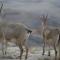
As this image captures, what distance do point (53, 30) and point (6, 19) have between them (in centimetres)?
56

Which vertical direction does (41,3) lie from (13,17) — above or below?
above

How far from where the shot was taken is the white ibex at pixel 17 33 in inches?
89.0

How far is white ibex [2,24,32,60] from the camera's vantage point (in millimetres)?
2262

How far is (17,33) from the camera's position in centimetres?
228

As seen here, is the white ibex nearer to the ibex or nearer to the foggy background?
the foggy background

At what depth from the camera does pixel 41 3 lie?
2.32 meters

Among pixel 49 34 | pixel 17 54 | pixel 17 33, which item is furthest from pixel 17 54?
pixel 49 34

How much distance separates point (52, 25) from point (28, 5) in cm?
36

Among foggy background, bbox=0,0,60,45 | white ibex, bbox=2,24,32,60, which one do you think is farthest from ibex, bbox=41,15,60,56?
white ibex, bbox=2,24,32,60

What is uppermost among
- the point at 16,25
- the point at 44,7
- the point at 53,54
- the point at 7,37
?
the point at 44,7

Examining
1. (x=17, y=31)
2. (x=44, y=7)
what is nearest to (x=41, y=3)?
(x=44, y=7)

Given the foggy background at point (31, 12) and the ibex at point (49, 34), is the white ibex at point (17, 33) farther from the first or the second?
the ibex at point (49, 34)

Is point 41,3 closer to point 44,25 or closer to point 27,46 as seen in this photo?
point 44,25

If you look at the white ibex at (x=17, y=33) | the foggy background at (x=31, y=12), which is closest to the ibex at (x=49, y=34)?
the foggy background at (x=31, y=12)
